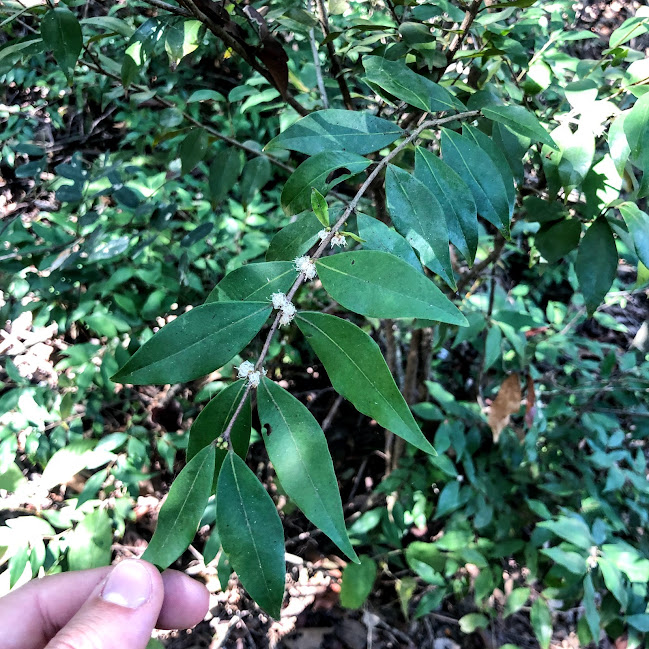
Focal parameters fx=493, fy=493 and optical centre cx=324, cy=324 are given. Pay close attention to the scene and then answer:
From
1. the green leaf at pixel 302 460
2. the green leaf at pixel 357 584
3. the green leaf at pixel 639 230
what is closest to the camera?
the green leaf at pixel 302 460

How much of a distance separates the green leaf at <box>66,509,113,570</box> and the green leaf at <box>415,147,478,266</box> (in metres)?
1.06

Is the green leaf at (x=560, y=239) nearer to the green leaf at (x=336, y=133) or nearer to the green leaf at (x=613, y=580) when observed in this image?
the green leaf at (x=336, y=133)

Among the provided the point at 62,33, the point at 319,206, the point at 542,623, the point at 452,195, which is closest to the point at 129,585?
the point at 319,206

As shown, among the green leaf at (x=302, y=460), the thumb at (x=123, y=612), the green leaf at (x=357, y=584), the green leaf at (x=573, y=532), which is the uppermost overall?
the green leaf at (x=302, y=460)

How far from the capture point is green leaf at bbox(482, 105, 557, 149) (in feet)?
1.92

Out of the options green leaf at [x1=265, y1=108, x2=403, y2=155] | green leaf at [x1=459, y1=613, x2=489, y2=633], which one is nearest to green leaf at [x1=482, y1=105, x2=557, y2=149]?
green leaf at [x1=265, y1=108, x2=403, y2=155]

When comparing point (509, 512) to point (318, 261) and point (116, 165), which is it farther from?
point (116, 165)

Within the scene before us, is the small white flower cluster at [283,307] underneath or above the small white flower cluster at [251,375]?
above

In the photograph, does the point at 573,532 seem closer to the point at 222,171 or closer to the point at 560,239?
the point at 560,239

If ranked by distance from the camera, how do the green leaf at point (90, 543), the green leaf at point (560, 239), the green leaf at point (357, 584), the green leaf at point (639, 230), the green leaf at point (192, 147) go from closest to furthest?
the green leaf at point (639, 230) → the green leaf at point (560, 239) → the green leaf at point (192, 147) → the green leaf at point (90, 543) → the green leaf at point (357, 584)

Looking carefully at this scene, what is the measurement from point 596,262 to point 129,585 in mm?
794

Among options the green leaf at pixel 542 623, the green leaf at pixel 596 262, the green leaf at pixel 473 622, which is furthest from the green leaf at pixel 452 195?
the green leaf at pixel 473 622

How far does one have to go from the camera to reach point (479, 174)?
2.05 ft

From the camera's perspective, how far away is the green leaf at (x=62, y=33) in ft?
2.25
